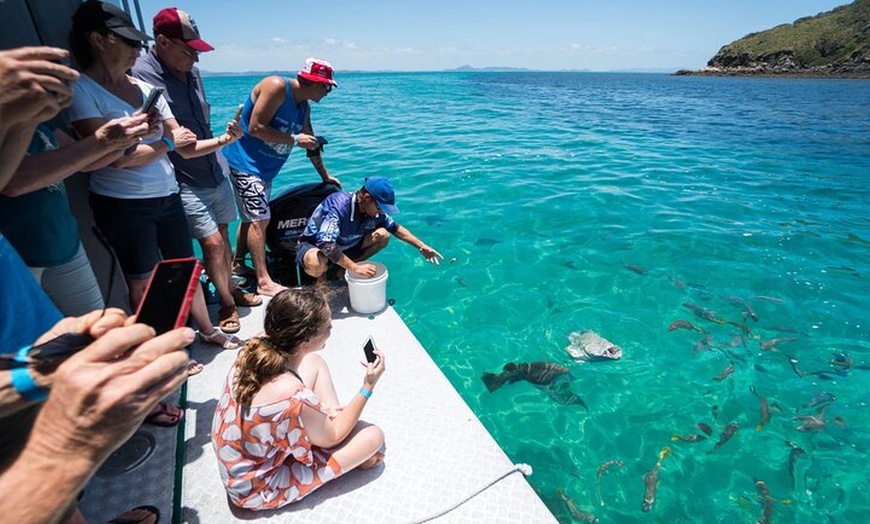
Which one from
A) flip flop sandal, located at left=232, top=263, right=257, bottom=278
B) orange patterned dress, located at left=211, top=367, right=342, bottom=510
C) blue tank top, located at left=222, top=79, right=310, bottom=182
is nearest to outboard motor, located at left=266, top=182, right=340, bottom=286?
flip flop sandal, located at left=232, top=263, right=257, bottom=278

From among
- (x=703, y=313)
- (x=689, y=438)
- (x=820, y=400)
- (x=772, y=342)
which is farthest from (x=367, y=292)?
(x=772, y=342)

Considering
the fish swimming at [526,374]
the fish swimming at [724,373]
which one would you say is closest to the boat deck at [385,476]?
the fish swimming at [526,374]

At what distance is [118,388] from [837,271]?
382 inches

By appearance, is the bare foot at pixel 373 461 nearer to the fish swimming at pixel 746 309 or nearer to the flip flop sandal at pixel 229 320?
the flip flop sandal at pixel 229 320

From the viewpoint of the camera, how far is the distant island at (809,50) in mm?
72581

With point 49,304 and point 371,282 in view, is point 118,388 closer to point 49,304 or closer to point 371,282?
point 49,304

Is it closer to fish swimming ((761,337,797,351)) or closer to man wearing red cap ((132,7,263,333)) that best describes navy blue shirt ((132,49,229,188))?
man wearing red cap ((132,7,263,333))

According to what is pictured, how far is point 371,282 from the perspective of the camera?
442 cm

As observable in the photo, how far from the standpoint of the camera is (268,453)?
7.41 feet

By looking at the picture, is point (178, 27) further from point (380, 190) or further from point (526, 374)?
point (526, 374)

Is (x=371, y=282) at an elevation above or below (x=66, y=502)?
below

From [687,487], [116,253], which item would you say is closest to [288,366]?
[116,253]

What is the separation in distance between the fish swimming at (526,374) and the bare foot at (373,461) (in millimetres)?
2023

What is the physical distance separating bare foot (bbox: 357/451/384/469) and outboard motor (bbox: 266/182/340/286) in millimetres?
2918
